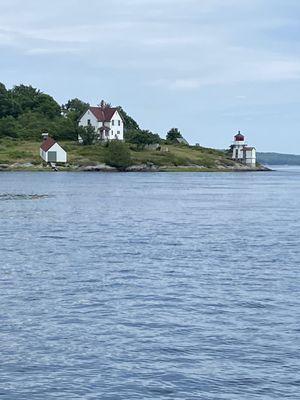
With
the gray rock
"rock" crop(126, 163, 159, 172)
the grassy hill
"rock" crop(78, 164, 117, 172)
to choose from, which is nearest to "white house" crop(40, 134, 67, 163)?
the grassy hill

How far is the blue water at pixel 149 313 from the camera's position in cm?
2133

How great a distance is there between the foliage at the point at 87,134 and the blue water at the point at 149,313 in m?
137

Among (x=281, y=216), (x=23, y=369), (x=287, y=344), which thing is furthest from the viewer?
(x=281, y=216)

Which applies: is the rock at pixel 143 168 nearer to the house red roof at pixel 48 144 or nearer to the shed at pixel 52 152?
the shed at pixel 52 152

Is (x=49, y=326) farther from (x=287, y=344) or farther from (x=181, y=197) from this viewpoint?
(x=181, y=197)

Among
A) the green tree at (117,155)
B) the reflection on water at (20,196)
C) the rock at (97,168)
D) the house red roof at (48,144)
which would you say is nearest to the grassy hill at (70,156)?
the rock at (97,168)

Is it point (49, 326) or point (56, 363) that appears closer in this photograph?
point (56, 363)

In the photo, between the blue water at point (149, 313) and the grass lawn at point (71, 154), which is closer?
the blue water at point (149, 313)

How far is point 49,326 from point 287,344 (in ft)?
26.7

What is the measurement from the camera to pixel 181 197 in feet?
335

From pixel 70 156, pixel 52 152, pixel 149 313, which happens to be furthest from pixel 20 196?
pixel 70 156

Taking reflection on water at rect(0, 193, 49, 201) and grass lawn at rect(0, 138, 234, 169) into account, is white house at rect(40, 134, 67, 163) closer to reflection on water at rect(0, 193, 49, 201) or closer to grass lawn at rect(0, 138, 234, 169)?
grass lawn at rect(0, 138, 234, 169)

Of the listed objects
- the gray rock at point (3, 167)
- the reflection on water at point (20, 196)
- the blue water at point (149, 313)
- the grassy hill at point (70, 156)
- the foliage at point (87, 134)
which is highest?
the foliage at point (87, 134)

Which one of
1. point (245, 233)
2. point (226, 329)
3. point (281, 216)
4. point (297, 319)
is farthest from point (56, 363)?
point (281, 216)
